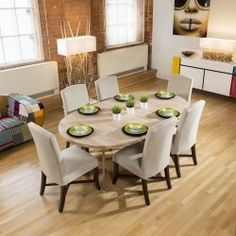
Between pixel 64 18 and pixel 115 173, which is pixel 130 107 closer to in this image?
pixel 115 173

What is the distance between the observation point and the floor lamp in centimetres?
466

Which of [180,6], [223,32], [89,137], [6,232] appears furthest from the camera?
[180,6]

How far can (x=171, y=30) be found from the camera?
6371 millimetres

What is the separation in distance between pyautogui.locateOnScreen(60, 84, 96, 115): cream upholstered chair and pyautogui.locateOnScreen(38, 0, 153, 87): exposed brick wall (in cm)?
181

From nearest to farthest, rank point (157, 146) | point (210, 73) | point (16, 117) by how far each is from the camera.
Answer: point (157, 146) < point (16, 117) < point (210, 73)

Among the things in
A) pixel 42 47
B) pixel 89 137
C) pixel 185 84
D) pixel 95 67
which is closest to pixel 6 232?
pixel 89 137

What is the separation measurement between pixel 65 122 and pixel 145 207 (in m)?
1.18

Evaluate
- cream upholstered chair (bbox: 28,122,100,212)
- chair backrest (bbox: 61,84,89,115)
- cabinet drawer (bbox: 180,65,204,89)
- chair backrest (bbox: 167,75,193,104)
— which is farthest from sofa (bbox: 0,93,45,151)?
cabinet drawer (bbox: 180,65,204,89)

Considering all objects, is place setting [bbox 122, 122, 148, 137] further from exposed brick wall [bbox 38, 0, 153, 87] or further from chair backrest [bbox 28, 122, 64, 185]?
exposed brick wall [bbox 38, 0, 153, 87]

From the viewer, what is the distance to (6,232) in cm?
246

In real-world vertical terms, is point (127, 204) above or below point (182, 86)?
below

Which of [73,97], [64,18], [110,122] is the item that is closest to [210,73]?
[64,18]

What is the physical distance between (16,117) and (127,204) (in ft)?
6.96

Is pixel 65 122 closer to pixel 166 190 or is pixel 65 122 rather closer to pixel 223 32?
pixel 166 190
